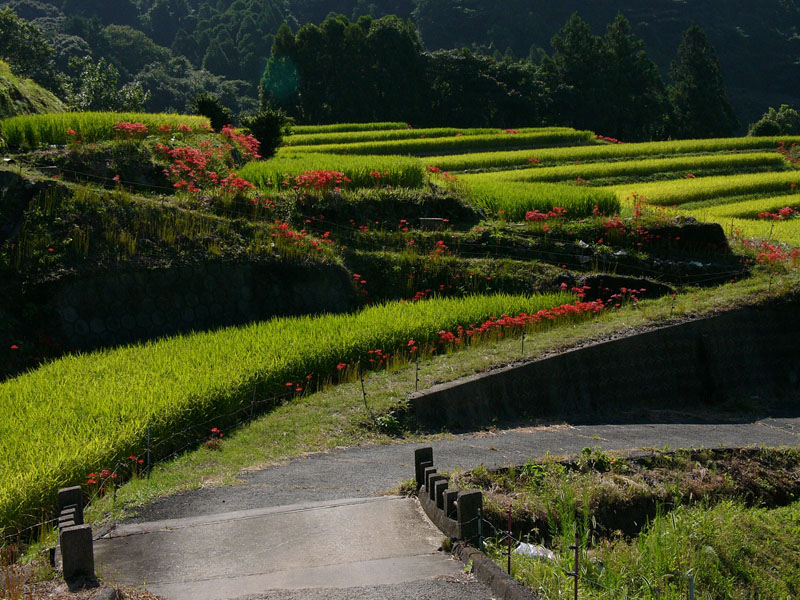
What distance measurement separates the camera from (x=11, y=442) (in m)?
8.03

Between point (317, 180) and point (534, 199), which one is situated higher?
point (317, 180)

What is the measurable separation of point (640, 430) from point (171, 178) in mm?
10359

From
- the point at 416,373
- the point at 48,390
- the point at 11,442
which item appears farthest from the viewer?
the point at 416,373

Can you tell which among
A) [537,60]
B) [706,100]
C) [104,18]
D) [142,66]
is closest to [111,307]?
[706,100]

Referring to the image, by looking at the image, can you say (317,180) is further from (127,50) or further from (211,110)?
(127,50)

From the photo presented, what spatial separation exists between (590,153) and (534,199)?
12909mm

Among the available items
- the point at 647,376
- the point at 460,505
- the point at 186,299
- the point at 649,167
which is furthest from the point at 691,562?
the point at 649,167

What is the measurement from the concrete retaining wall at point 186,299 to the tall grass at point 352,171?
369cm

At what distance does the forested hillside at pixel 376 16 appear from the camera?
78.4m

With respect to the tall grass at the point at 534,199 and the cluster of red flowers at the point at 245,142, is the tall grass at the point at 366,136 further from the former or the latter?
the tall grass at the point at 534,199

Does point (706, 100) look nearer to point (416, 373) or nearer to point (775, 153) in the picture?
point (775, 153)

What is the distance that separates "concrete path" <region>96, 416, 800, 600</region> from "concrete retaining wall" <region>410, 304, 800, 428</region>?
6.33 feet

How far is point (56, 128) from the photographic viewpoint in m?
16.5

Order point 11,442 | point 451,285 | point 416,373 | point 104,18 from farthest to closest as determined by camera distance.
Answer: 1. point 104,18
2. point 451,285
3. point 416,373
4. point 11,442
